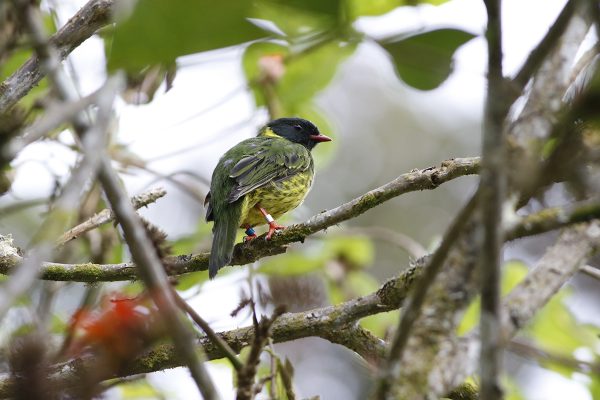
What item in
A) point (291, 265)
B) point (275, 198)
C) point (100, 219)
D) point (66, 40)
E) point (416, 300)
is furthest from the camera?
point (275, 198)

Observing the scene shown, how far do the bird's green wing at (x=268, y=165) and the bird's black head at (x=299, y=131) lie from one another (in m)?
0.44

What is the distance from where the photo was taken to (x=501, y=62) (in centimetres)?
134

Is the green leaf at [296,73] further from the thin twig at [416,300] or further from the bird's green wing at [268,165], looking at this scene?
the thin twig at [416,300]

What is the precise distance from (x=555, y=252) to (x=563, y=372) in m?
2.39

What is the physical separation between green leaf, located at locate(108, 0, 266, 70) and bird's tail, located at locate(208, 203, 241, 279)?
2.73 m

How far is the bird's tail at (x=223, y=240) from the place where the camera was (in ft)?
13.1

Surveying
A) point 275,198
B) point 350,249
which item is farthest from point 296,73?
point 350,249

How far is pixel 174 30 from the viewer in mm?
1251

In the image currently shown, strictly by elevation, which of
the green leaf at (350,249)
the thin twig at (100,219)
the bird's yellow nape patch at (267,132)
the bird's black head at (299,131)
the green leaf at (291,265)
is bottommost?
the thin twig at (100,219)

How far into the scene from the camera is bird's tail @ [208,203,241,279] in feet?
13.1

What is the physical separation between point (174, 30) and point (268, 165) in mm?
4433

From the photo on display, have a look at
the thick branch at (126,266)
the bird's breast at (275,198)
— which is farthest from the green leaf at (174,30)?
the bird's breast at (275,198)

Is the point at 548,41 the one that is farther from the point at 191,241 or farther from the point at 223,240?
the point at 191,241

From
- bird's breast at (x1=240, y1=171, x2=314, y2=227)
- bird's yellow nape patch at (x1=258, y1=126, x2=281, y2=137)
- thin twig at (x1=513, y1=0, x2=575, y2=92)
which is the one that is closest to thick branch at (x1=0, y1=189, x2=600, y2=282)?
thin twig at (x1=513, y1=0, x2=575, y2=92)
